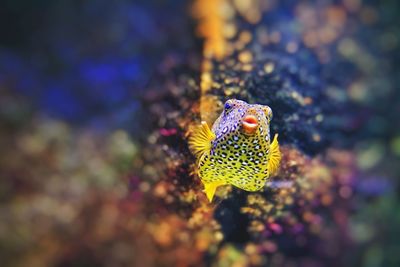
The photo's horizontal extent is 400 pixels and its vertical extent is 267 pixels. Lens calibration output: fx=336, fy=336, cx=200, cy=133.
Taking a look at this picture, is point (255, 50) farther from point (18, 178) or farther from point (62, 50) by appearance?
point (18, 178)

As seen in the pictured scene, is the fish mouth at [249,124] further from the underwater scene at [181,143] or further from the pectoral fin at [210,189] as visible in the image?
the pectoral fin at [210,189]

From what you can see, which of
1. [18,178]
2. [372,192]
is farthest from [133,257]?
[372,192]

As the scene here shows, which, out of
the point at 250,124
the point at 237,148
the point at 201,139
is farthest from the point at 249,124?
the point at 201,139

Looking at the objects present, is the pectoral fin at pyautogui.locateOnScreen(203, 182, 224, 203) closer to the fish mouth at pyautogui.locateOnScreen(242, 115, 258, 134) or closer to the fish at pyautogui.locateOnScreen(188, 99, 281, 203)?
the fish at pyautogui.locateOnScreen(188, 99, 281, 203)

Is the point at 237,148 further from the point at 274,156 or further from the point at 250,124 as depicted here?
the point at 274,156

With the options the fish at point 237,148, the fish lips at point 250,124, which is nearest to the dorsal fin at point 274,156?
the fish at point 237,148

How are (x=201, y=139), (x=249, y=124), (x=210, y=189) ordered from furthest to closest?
(x=210, y=189) < (x=201, y=139) < (x=249, y=124)
